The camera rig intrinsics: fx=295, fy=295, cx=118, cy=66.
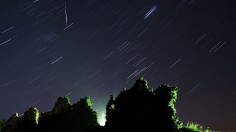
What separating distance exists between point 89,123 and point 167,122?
29.8 feet

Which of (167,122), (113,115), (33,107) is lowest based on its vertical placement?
(167,122)

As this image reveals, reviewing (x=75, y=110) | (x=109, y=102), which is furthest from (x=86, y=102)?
(x=109, y=102)

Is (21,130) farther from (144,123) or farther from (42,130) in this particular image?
(144,123)

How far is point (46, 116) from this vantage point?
29.4 m

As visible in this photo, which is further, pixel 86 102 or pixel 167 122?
→ pixel 86 102

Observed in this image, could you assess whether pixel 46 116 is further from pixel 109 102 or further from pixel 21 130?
pixel 109 102

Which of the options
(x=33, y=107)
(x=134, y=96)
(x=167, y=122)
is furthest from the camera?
(x=33, y=107)

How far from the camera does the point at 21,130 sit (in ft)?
95.8

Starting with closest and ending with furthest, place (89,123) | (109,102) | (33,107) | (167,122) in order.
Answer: (167,122)
(109,102)
(89,123)
(33,107)

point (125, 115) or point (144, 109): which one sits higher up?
point (144, 109)

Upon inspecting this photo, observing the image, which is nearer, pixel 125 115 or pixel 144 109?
pixel 144 109

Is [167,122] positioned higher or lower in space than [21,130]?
lower

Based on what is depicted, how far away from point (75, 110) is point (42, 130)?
3.68 m

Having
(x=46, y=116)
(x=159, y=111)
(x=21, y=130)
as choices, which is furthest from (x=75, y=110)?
(x=159, y=111)
